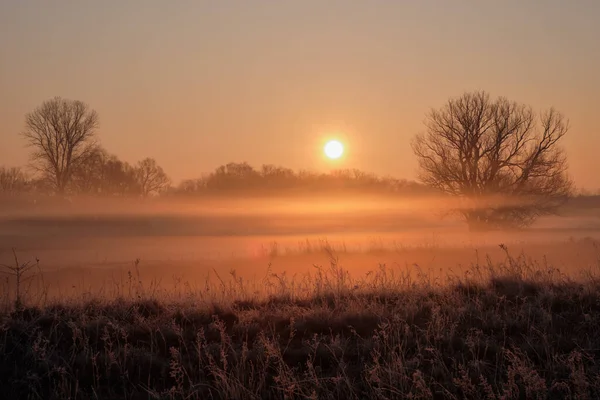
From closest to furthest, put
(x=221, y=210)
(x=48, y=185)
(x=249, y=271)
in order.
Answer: (x=249, y=271), (x=48, y=185), (x=221, y=210)

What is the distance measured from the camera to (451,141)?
3784 cm

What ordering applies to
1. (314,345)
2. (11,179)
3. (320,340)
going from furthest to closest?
(11,179)
(320,340)
(314,345)

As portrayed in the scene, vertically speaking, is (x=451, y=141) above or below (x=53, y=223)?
above

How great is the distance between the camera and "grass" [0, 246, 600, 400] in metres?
6.33

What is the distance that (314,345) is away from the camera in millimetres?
7250

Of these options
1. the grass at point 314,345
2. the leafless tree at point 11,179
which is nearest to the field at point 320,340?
the grass at point 314,345

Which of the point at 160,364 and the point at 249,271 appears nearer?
the point at 160,364

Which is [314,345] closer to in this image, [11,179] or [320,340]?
[320,340]

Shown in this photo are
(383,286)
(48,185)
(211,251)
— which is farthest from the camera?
(48,185)

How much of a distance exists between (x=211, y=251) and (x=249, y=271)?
34.9ft

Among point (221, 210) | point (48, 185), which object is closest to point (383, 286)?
Result: point (48, 185)

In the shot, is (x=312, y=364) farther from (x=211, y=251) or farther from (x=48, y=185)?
(x=48, y=185)

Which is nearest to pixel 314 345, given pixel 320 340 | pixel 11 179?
pixel 320 340

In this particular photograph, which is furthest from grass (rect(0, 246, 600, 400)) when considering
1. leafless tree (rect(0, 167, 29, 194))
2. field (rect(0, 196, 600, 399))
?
leafless tree (rect(0, 167, 29, 194))
